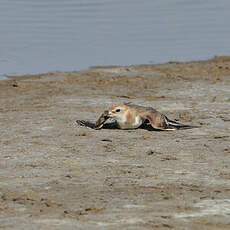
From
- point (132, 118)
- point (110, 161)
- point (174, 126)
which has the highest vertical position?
point (132, 118)

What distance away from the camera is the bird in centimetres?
937

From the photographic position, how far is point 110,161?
781 cm

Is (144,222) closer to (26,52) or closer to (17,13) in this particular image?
(26,52)

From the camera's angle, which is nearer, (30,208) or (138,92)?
(30,208)

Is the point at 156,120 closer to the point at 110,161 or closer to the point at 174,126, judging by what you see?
the point at 174,126

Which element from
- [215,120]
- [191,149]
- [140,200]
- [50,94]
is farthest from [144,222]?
[50,94]

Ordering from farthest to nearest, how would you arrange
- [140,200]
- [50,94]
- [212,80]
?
1. [212,80]
2. [50,94]
3. [140,200]

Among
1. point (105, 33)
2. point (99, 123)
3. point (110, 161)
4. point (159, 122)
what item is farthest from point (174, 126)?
point (105, 33)

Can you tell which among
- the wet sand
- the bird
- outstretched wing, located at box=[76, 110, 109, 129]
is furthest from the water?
the bird

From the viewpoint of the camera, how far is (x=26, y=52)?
58.9 ft

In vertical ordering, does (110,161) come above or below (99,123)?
below

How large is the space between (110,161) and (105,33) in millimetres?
13106

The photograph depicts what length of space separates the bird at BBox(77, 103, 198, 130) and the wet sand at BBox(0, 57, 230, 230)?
0.12 metres

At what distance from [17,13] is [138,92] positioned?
12.9 metres
